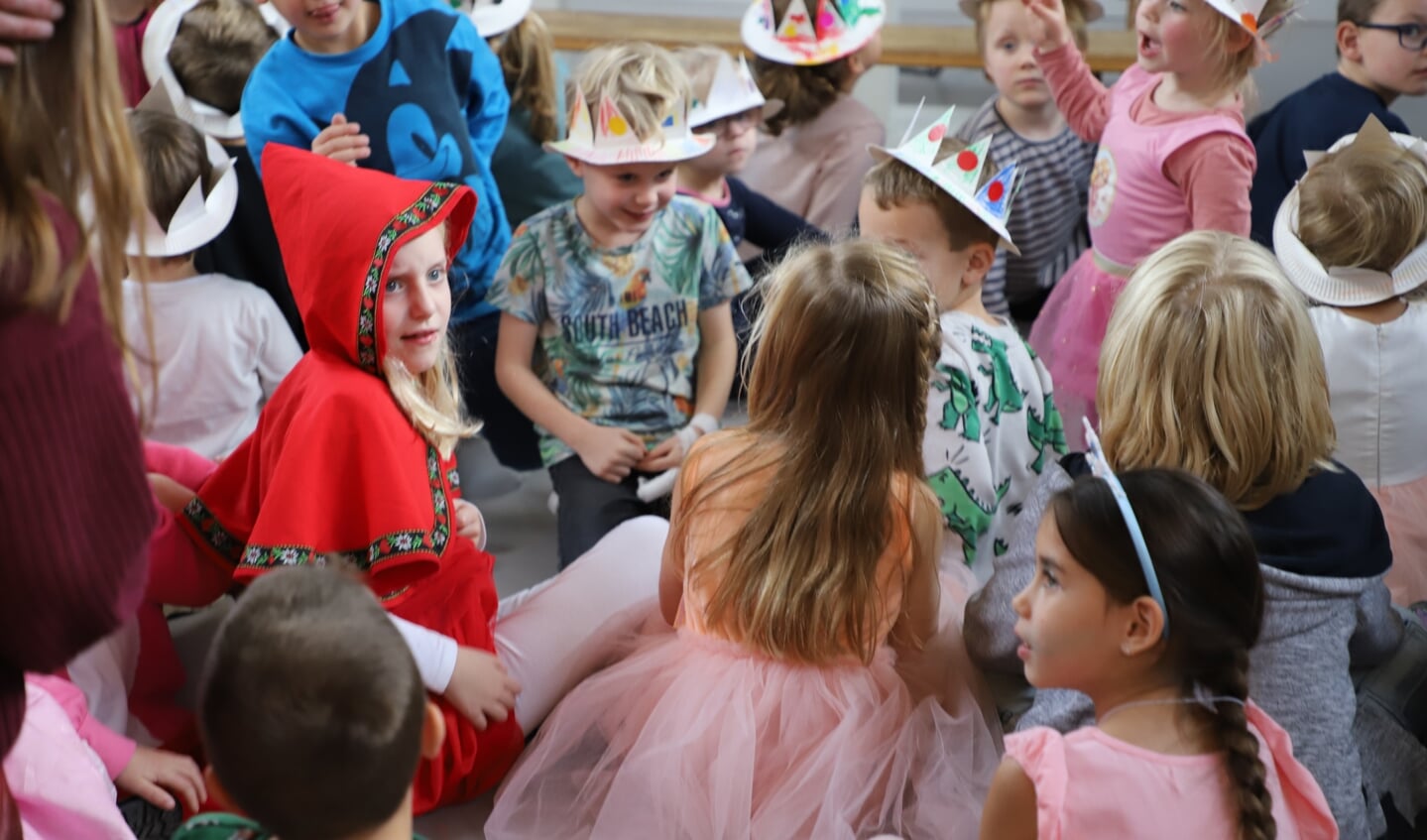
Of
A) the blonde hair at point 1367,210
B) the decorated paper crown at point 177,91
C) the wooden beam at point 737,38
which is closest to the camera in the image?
the blonde hair at point 1367,210

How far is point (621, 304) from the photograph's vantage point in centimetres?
252

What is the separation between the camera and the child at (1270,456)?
5.42 ft

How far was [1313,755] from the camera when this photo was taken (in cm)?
165

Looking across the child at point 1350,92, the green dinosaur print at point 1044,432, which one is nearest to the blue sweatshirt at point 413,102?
the green dinosaur print at point 1044,432

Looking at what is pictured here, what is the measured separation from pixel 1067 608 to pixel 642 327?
129cm

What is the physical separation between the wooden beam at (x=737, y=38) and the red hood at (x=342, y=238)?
276 centimetres

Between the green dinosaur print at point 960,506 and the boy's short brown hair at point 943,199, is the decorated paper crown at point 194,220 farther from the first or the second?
the green dinosaur print at point 960,506

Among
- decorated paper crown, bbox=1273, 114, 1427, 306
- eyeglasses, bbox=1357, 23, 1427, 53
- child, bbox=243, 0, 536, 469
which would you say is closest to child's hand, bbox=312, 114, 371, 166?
child, bbox=243, 0, 536, 469

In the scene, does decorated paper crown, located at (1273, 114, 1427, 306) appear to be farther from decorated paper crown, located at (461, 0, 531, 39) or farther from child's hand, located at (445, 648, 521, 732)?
decorated paper crown, located at (461, 0, 531, 39)

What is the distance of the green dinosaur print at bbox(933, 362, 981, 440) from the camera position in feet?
6.84

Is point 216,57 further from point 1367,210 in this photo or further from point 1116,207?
point 1367,210

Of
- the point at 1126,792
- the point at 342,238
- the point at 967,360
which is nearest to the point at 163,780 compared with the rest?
the point at 342,238

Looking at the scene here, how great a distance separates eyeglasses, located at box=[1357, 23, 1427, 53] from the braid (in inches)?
80.7

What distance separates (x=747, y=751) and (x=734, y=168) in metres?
1.64
